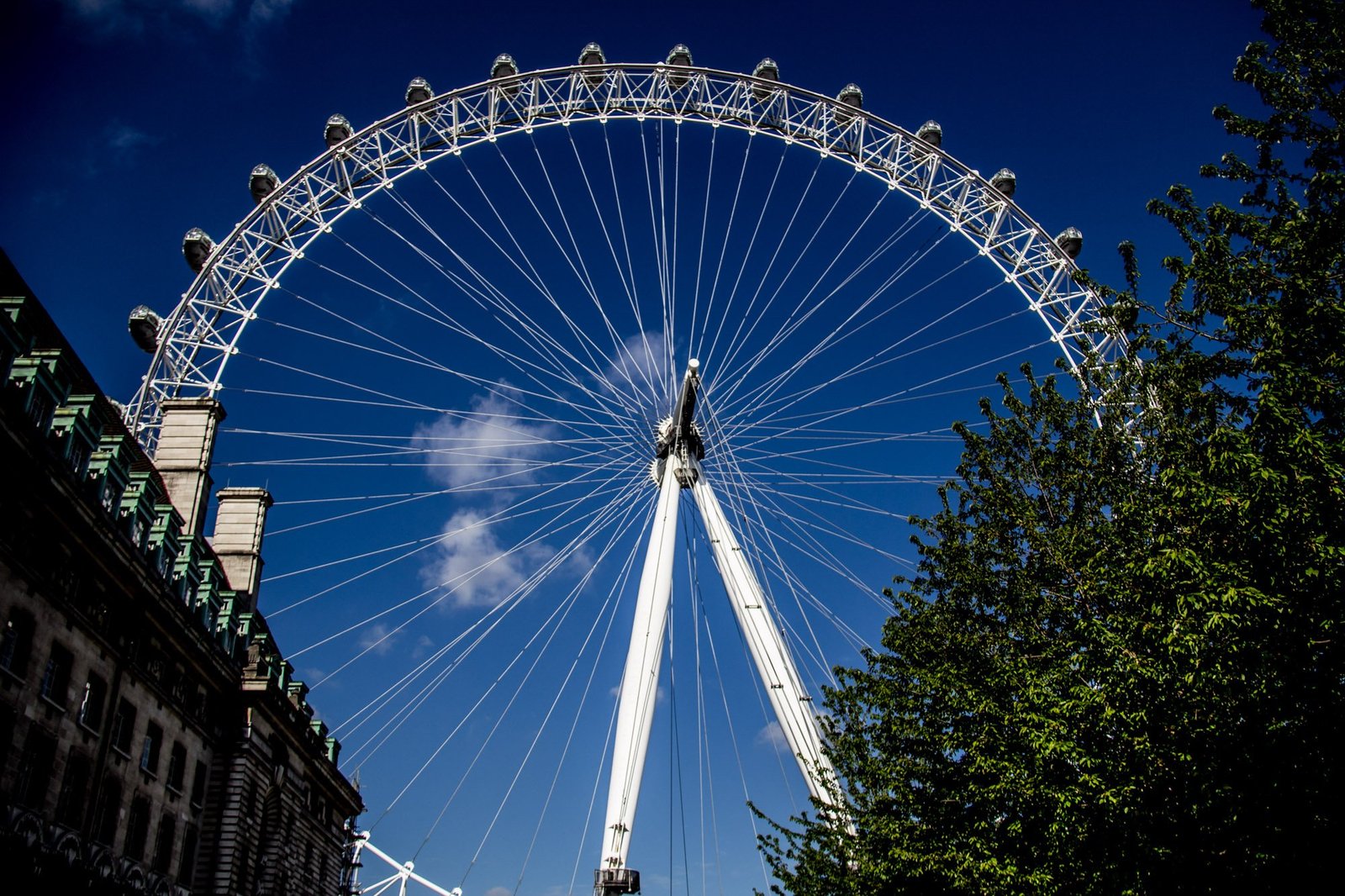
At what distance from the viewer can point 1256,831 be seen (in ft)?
51.8

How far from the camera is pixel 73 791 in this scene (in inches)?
940

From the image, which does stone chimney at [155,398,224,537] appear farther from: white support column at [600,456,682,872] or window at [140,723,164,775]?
white support column at [600,456,682,872]

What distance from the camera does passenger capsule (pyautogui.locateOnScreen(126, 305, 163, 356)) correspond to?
1491 inches

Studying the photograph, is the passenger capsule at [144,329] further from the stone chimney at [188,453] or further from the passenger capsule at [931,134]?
the passenger capsule at [931,134]

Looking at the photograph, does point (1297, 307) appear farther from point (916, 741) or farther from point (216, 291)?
point (216, 291)

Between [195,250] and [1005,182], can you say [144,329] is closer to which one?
[195,250]

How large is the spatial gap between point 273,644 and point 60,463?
17.7m

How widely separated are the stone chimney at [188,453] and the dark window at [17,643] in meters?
11.9

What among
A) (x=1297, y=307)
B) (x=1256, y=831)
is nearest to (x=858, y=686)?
(x=1256, y=831)

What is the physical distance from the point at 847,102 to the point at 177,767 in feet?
112

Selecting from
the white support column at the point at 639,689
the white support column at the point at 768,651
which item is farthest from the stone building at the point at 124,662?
the white support column at the point at 768,651

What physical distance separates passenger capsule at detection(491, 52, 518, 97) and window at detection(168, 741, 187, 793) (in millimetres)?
26809

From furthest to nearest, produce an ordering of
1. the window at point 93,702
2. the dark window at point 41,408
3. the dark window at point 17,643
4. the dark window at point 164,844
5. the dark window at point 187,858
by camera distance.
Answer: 1. the dark window at point 187,858
2. the dark window at point 164,844
3. the window at point 93,702
4. the dark window at point 41,408
5. the dark window at point 17,643

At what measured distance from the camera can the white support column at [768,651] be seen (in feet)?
102
